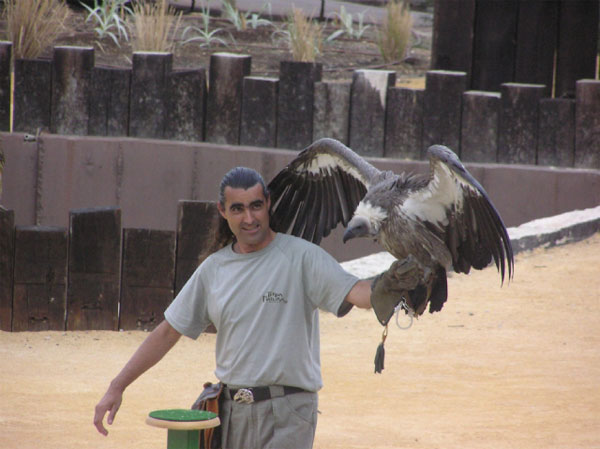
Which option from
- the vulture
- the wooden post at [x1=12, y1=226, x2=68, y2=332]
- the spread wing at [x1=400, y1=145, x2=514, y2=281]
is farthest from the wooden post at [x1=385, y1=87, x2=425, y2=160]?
the spread wing at [x1=400, y1=145, x2=514, y2=281]

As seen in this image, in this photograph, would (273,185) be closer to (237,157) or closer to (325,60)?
(237,157)

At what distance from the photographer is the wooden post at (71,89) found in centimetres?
1074

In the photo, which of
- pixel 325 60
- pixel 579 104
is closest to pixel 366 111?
pixel 579 104

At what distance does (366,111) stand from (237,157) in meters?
1.48

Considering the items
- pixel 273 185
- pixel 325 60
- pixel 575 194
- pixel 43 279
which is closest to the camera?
pixel 273 185

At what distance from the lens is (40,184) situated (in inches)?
415

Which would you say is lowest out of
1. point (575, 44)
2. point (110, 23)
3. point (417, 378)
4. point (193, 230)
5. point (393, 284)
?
point (417, 378)

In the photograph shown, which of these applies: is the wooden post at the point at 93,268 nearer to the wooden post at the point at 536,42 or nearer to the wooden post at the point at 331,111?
the wooden post at the point at 331,111

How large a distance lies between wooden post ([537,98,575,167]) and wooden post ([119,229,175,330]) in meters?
4.94

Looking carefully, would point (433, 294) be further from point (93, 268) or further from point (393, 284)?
point (93, 268)

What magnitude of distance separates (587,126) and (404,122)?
190cm

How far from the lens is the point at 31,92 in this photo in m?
10.8

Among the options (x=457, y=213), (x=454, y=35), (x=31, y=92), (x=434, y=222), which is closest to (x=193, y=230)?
(x=434, y=222)

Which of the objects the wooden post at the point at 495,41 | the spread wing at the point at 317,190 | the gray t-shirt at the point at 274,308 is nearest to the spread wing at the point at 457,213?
the spread wing at the point at 317,190
